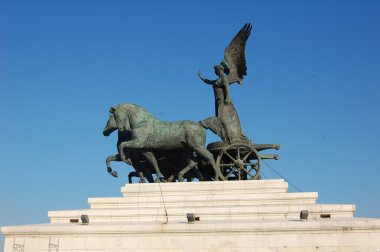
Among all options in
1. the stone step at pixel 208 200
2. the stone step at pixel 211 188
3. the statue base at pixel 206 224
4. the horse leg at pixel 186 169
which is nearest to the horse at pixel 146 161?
the horse leg at pixel 186 169

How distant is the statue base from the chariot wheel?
5.33ft

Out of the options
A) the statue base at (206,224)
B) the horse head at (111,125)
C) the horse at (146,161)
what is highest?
the horse head at (111,125)

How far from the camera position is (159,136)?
18.8 meters

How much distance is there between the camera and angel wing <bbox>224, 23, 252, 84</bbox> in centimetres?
2128

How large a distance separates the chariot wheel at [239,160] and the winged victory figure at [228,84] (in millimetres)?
423

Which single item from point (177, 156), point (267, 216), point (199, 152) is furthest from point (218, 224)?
point (177, 156)

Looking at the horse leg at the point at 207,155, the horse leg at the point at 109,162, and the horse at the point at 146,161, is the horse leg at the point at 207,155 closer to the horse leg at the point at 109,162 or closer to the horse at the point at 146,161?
the horse at the point at 146,161

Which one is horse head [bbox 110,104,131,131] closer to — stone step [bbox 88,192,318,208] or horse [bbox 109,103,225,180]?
horse [bbox 109,103,225,180]

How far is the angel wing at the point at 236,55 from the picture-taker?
2128cm

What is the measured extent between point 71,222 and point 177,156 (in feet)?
16.7

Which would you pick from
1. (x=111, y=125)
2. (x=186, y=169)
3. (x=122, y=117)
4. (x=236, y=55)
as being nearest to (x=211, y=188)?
(x=186, y=169)

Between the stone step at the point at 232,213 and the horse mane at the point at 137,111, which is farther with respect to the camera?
the horse mane at the point at 137,111

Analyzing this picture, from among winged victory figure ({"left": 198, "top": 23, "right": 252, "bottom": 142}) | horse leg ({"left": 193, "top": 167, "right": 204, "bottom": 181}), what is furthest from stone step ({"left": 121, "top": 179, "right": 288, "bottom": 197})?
winged victory figure ({"left": 198, "top": 23, "right": 252, "bottom": 142})

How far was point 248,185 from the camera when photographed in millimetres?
17312
